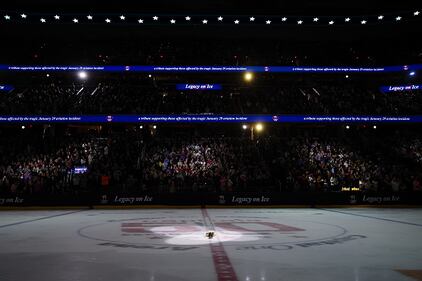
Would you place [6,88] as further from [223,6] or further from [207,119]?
[223,6]

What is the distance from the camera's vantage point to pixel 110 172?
89.1ft

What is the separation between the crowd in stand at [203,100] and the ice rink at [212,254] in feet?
75.9

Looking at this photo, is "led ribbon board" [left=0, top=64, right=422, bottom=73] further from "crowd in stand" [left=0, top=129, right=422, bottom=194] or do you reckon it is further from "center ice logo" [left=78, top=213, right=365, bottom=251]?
"center ice logo" [left=78, top=213, right=365, bottom=251]

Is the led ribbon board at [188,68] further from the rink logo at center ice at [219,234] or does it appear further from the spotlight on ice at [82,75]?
the rink logo at center ice at [219,234]

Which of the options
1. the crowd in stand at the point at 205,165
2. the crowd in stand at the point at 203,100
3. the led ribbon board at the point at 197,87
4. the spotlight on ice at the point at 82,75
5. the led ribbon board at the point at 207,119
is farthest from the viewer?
the led ribbon board at the point at 197,87

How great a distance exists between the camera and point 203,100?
37125 mm

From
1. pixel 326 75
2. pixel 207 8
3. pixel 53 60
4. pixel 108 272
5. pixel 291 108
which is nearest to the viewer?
pixel 108 272

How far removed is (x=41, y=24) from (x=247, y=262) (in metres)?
34.6

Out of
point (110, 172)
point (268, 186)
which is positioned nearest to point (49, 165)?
point (110, 172)

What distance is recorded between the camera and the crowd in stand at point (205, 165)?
25470 millimetres

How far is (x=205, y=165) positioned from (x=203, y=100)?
404 inches

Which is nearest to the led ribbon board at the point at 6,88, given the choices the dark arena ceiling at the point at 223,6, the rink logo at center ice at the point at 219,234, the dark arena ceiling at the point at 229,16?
the dark arena ceiling at the point at 229,16

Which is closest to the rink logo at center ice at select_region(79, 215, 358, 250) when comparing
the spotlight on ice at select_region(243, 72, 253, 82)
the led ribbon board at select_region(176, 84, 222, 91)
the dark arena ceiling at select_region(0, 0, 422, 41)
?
the dark arena ceiling at select_region(0, 0, 422, 41)

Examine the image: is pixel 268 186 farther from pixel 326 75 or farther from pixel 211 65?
pixel 326 75
